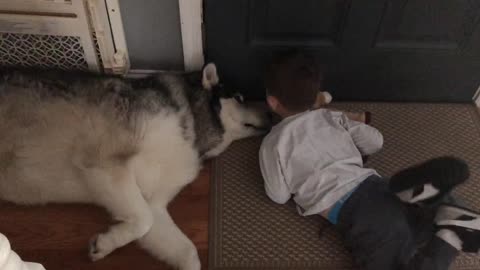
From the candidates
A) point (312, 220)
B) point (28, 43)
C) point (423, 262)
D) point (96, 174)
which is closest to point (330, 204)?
point (312, 220)

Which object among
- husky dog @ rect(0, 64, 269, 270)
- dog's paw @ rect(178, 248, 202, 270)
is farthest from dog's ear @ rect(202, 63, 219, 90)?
dog's paw @ rect(178, 248, 202, 270)

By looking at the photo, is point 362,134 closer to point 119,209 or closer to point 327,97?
point 327,97

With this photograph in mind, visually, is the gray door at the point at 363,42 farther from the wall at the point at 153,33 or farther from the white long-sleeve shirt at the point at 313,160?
the white long-sleeve shirt at the point at 313,160

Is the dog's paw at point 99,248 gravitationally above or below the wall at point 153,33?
below

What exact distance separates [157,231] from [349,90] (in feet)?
4.18

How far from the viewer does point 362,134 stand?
1.83m

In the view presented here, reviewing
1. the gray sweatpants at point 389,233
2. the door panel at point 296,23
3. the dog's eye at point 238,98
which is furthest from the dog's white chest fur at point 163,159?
the gray sweatpants at point 389,233

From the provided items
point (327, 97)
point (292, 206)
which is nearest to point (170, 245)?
point (292, 206)

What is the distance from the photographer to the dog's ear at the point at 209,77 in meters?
1.90

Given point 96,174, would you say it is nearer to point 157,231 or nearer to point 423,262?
point 157,231

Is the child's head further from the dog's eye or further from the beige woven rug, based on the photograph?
the beige woven rug

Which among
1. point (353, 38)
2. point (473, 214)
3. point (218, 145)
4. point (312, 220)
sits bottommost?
point (312, 220)

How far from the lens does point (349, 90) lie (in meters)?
2.24

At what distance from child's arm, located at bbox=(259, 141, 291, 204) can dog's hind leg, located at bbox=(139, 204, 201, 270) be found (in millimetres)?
423
